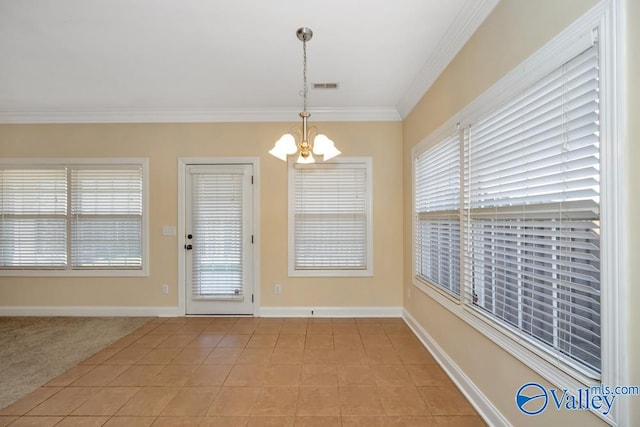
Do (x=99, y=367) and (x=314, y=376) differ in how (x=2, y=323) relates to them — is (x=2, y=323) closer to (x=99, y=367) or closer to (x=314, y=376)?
(x=99, y=367)

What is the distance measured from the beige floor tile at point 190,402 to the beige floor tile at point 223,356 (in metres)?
0.42

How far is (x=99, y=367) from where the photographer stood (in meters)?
2.69

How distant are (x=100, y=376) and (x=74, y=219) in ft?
8.03

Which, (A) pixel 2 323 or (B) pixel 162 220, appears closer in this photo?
(A) pixel 2 323

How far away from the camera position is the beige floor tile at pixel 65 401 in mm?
2084

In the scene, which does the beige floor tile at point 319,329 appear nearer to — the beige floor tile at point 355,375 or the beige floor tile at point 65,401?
the beige floor tile at point 355,375

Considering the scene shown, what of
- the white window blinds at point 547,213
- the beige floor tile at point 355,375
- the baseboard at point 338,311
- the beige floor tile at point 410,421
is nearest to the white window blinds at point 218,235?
the baseboard at point 338,311

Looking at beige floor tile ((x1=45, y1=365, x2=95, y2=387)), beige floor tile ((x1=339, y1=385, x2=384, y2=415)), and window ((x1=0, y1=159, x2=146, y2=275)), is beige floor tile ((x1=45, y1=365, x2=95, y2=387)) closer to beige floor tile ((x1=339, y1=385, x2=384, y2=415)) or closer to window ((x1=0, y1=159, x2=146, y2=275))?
window ((x1=0, y1=159, x2=146, y2=275))

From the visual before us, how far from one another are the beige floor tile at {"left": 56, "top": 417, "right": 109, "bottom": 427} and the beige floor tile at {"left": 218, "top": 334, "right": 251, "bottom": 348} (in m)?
1.19

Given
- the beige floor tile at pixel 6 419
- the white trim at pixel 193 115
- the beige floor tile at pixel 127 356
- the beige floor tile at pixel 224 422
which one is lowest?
the beige floor tile at pixel 127 356

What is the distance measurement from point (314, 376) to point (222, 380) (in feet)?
2.52

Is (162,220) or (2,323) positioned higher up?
(162,220)

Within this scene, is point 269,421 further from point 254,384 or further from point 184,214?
point 184,214

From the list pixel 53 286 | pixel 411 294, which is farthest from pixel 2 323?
pixel 411 294
